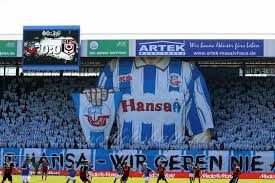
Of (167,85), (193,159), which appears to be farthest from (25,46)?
→ (193,159)

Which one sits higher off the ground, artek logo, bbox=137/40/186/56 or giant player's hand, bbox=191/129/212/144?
artek logo, bbox=137/40/186/56

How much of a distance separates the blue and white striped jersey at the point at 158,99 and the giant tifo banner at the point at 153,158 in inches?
144

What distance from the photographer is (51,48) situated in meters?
60.2

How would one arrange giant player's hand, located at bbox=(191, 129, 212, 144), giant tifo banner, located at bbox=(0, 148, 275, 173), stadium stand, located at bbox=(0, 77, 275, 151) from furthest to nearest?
giant player's hand, located at bbox=(191, 129, 212, 144), stadium stand, located at bbox=(0, 77, 275, 151), giant tifo banner, located at bbox=(0, 148, 275, 173)

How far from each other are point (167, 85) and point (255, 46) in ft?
28.6

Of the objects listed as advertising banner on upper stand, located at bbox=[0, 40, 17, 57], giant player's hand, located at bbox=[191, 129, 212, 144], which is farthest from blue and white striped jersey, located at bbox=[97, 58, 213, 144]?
advertising banner on upper stand, located at bbox=[0, 40, 17, 57]

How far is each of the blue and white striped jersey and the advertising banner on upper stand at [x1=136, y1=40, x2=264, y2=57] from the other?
70.0 inches

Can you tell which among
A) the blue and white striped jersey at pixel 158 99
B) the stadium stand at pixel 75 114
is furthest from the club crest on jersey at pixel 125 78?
the stadium stand at pixel 75 114

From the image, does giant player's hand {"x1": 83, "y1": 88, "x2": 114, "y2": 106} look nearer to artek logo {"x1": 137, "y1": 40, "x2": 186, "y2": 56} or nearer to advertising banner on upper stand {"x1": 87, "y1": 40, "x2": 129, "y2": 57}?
advertising banner on upper stand {"x1": 87, "y1": 40, "x2": 129, "y2": 57}

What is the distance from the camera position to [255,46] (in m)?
58.1

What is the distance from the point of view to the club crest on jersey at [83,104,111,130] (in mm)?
59875

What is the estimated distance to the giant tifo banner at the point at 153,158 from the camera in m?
54.2

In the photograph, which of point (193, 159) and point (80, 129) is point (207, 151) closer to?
point (193, 159)

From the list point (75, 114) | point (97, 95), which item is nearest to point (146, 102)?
point (97, 95)
